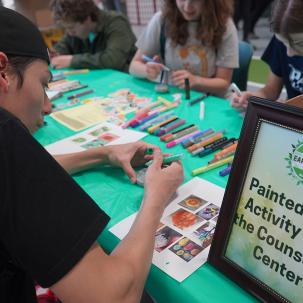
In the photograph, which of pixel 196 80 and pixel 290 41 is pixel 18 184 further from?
pixel 196 80

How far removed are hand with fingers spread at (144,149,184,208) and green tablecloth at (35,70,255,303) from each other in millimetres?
77

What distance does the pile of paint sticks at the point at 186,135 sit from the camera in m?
0.92

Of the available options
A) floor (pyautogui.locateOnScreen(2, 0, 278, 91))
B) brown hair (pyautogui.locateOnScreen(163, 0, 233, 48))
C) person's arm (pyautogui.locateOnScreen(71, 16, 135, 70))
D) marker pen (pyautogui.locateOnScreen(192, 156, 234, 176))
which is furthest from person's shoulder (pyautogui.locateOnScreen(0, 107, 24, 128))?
person's arm (pyautogui.locateOnScreen(71, 16, 135, 70))

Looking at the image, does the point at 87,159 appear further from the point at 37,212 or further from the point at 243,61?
the point at 243,61

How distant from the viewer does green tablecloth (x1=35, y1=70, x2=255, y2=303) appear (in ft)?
1.79

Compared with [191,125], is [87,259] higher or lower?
higher

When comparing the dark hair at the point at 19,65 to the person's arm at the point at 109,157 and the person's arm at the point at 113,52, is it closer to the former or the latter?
the person's arm at the point at 109,157

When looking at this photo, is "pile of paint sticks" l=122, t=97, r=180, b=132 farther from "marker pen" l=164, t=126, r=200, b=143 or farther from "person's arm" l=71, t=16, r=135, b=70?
"person's arm" l=71, t=16, r=135, b=70

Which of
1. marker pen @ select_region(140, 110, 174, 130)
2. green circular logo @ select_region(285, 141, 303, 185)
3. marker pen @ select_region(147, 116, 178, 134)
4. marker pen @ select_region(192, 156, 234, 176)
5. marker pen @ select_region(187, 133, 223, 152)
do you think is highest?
green circular logo @ select_region(285, 141, 303, 185)

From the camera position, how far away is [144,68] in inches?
63.4

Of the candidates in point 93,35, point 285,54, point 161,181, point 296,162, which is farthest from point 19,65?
point 93,35

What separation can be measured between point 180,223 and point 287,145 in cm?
30

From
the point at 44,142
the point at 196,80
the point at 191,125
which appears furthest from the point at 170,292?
the point at 196,80

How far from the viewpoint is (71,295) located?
47 cm
